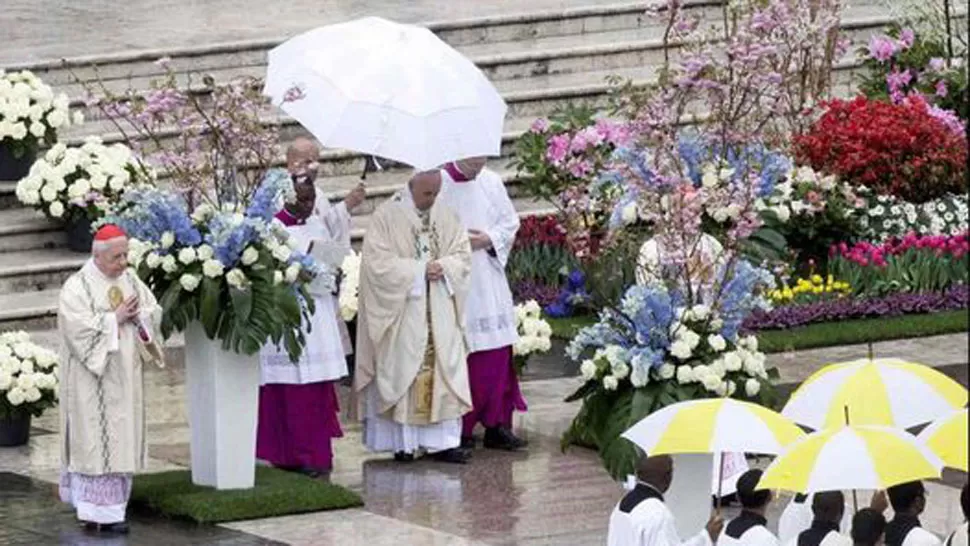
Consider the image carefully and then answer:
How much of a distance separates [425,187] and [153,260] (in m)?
1.98

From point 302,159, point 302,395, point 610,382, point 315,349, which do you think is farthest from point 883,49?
point 610,382

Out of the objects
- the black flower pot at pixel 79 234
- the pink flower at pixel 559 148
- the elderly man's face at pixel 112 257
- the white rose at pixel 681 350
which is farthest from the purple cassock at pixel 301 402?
the black flower pot at pixel 79 234

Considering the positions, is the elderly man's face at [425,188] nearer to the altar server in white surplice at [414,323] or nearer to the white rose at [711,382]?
the altar server in white surplice at [414,323]

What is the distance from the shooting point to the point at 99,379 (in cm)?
1539

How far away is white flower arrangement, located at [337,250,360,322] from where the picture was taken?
18.2m

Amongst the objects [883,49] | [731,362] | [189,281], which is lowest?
[731,362]

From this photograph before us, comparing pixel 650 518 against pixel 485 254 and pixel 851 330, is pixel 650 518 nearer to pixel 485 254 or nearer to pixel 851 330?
pixel 485 254

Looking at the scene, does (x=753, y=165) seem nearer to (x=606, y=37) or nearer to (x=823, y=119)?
(x=823, y=119)

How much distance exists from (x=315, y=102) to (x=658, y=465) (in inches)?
201

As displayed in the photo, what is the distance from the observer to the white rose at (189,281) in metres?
15.7

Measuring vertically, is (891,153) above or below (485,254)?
above

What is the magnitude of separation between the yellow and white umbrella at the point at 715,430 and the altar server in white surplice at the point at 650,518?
0.09m

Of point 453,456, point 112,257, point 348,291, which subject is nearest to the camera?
point 112,257

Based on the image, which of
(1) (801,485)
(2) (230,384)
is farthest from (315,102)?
(1) (801,485)
